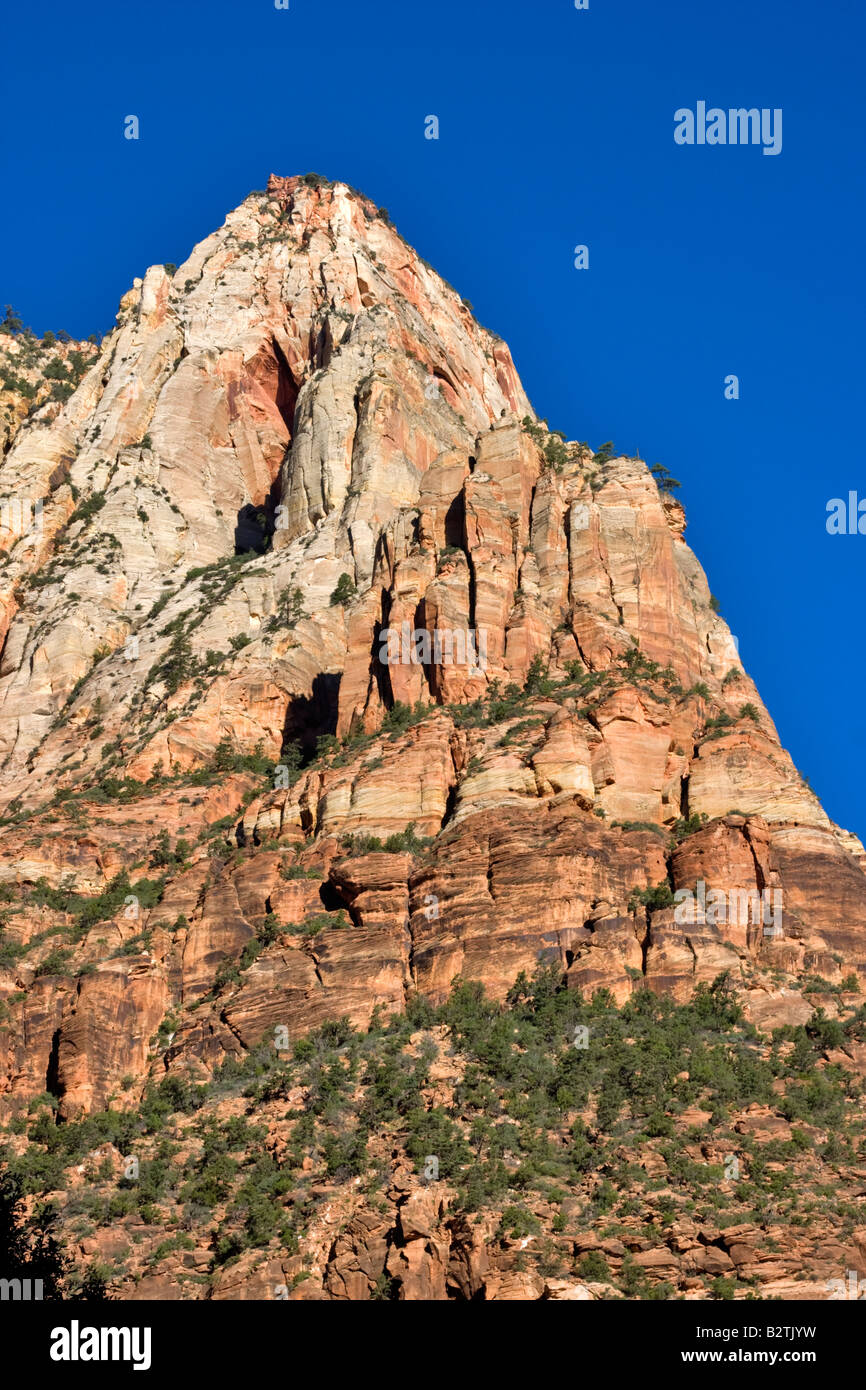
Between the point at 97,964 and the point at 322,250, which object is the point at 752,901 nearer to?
the point at 97,964

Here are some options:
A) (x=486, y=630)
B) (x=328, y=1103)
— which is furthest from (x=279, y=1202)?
(x=486, y=630)

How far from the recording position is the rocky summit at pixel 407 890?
60.6 m

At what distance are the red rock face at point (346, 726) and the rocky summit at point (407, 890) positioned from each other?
20 centimetres

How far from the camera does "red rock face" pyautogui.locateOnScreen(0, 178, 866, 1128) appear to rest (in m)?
72.7

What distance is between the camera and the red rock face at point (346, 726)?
72688 millimetres

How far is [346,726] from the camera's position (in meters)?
88.3

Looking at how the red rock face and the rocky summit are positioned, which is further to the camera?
the red rock face

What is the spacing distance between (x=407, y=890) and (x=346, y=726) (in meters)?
15.2

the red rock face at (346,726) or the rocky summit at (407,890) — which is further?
the red rock face at (346,726)

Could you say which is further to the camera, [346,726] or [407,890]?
[346,726]

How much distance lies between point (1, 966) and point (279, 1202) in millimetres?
19276

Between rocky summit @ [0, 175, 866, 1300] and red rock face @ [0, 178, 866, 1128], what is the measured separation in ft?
0.66

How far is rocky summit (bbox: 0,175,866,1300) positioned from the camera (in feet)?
199

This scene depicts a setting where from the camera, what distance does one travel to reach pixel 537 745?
79.3 meters
